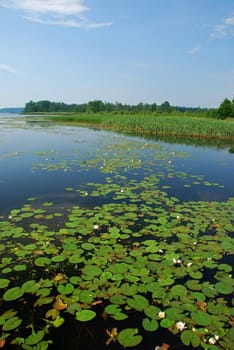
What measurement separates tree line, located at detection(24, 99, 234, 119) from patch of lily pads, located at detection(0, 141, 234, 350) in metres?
42.1

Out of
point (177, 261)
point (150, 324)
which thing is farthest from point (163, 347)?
point (177, 261)

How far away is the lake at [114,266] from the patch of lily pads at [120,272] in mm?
11

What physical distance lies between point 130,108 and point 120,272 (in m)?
78.9

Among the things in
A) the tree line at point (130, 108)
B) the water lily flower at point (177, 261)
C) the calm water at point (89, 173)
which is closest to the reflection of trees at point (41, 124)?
the calm water at point (89, 173)

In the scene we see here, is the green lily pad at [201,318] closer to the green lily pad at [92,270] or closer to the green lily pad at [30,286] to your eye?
the green lily pad at [92,270]

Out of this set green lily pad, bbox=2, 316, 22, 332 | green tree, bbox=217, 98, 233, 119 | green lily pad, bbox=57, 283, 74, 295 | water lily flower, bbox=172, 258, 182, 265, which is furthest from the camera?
green tree, bbox=217, 98, 233, 119

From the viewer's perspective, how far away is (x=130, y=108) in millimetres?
79000

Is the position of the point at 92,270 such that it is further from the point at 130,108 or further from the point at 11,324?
the point at 130,108

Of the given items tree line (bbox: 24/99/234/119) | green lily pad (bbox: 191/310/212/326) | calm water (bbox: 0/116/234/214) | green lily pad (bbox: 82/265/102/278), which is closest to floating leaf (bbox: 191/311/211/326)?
green lily pad (bbox: 191/310/212/326)

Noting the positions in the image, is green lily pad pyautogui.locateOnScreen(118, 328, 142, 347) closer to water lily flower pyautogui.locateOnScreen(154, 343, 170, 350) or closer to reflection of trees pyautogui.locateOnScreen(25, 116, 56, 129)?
water lily flower pyautogui.locateOnScreen(154, 343, 170, 350)

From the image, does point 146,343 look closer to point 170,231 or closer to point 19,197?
point 170,231

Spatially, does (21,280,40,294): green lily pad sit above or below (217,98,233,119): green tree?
below

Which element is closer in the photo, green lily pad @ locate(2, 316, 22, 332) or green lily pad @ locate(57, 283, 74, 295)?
green lily pad @ locate(2, 316, 22, 332)

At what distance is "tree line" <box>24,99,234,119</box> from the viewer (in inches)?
1694
